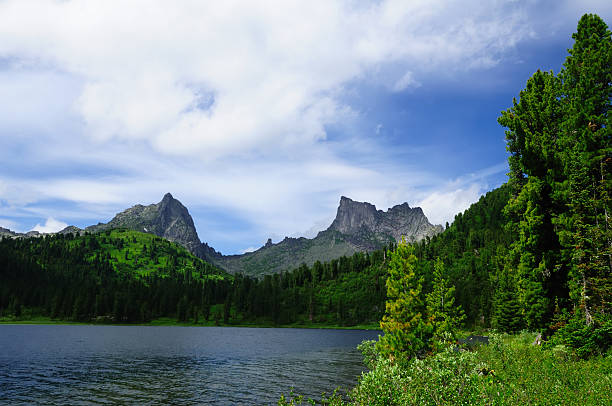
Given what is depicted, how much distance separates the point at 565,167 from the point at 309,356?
68.9 metres

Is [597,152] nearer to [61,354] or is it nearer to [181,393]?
[181,393]

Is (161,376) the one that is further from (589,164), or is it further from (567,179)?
(589,164)

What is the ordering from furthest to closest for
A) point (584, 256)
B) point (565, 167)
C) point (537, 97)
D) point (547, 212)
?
point (537, 97), point (547, 212), point (565, 167), point (584, 256)

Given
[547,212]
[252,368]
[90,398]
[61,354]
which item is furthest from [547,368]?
[61,354]

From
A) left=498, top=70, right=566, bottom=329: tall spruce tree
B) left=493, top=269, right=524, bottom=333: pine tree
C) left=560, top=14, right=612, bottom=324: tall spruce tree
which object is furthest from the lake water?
left=493, top=269, right=524, bottom=333: pine tree

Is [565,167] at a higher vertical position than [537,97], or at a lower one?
lower

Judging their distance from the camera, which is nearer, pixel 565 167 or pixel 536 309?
pixel 565 167

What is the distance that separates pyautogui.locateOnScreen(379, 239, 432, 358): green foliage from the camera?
41.3 metres

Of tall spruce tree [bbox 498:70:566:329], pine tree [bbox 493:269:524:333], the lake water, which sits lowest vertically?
the lake water

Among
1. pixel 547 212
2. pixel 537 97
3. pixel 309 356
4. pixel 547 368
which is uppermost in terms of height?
pixel 537 97

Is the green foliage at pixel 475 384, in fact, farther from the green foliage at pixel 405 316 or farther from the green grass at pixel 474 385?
the green foliage at pixel 405 316

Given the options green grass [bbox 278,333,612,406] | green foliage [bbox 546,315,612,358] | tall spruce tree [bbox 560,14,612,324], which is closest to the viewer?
green grass [bbox 278,333,612,406]

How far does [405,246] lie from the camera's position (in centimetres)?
4591

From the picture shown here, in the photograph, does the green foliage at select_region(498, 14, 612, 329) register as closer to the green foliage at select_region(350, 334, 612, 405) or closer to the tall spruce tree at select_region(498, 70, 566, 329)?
the tall spruce tree at select_region(498, 70, 566, 329)
